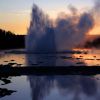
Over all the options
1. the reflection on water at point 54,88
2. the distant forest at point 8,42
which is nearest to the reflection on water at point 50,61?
the reflection on water at point 54,88

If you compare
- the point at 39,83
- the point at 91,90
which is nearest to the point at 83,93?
the point at 91,90

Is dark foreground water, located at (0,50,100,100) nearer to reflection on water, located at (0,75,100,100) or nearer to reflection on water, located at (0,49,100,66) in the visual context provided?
reflection on water, located at (0,75,100,100)

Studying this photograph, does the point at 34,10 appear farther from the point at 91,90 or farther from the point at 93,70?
the point at 91,90

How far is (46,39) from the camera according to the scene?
7838 centimetres

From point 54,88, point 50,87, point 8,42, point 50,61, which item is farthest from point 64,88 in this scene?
point 8,42

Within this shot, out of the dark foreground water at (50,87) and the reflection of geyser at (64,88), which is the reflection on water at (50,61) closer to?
the dark foreground water at (50,87)

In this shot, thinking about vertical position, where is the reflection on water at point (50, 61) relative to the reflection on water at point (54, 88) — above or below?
above

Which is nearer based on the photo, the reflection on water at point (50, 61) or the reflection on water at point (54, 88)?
the reflection on water at point (54, 88)

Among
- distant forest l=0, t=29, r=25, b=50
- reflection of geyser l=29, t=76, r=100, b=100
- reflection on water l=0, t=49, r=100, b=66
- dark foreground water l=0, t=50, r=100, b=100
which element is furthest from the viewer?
distant forest l=0, t=29, r=25, b=50

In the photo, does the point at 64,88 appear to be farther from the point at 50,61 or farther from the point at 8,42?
the point at 8,42

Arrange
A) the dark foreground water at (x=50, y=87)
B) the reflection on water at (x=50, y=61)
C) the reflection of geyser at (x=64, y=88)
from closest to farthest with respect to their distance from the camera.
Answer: the dark foreground water at (x=50, y=87) → the reflection of geyser at (x=64, y=88) → the reflection on water at (x=50, y=61)

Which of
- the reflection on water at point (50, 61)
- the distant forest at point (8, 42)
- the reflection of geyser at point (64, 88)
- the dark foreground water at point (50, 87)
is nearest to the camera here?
the dark foreground water at point (50, 87)

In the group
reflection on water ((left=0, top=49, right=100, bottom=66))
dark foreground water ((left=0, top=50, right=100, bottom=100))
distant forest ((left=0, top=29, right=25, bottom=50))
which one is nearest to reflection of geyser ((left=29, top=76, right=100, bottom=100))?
dark foreground water ((left=0, top=50, right=100, bottom=100))

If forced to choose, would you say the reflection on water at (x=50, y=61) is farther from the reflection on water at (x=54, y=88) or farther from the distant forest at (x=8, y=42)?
the distant forest at (x=8, y=42)
